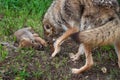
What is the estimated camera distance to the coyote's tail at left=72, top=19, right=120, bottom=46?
259 inches

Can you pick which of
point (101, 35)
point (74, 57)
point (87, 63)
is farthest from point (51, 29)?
point (101, 35)

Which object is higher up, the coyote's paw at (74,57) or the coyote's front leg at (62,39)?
the coyote's front leg at (62,39)

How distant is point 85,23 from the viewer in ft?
23.6

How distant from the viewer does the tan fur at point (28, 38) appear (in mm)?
7652

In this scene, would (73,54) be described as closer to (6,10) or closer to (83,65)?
(83,65)

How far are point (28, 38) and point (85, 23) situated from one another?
1.07m

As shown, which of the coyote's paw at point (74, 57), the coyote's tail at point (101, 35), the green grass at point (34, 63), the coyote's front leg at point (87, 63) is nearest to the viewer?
the coyote's tail at point (101, 35)

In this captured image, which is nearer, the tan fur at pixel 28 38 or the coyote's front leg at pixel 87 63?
the coyote's front leg at pixel 87 63

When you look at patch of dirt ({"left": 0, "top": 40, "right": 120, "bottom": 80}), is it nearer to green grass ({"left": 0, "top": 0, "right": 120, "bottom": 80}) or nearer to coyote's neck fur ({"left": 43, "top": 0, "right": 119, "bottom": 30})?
green grass ({"left": 0, "top": 0, "right": 120, "bottom": 80})

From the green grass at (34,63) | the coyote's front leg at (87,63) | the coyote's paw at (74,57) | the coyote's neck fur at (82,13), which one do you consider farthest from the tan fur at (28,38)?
the coyote's front leg at (87,63)

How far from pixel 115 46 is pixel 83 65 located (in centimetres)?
57

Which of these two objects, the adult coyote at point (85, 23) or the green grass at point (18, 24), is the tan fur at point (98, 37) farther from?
the green grass at point (18, 24)

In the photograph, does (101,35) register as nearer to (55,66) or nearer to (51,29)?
(55,66)

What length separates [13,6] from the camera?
32.3ft
